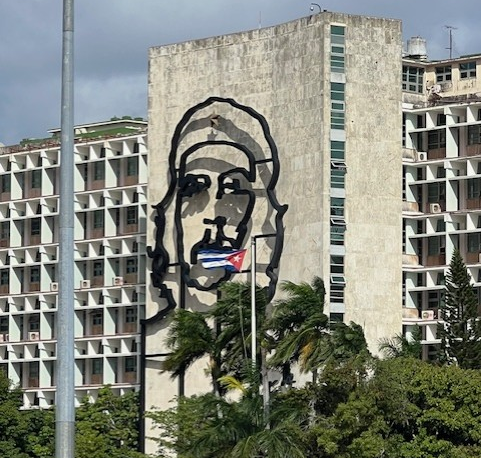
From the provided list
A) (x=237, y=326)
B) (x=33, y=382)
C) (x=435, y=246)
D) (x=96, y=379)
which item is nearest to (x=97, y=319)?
(x=96, y=379)

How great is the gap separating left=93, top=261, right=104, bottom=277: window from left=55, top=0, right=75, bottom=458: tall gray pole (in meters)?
77.2

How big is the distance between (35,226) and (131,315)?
9380 mm

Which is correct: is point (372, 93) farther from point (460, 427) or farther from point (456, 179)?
point (460, 427)

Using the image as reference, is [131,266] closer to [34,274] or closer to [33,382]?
[34,274]

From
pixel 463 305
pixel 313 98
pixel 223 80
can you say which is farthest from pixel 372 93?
pixel 463 305

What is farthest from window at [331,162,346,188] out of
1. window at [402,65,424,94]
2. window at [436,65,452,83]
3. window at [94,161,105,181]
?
window at [94,161,105,181]

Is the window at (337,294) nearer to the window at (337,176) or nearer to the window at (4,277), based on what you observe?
the window at (337,176)

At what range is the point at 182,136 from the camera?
88.6 m

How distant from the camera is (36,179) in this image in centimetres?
10631

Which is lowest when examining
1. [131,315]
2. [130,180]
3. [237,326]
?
[237,326]

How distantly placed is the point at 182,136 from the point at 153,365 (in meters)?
11.5

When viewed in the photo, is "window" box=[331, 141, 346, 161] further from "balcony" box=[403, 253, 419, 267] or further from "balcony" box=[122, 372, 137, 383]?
"balcony" box=[122, 372, 137, 383]

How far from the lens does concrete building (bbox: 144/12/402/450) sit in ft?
268

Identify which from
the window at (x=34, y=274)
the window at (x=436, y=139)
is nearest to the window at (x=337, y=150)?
the window at (x=436, y=139)
